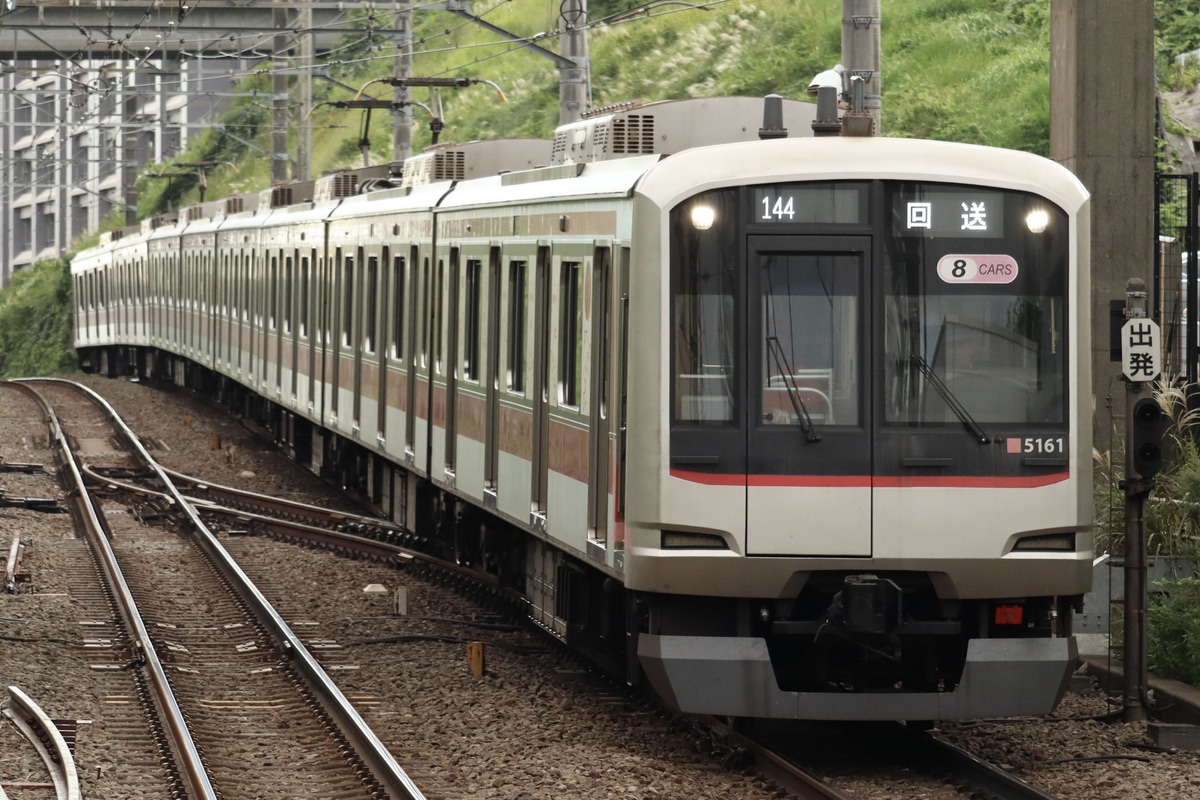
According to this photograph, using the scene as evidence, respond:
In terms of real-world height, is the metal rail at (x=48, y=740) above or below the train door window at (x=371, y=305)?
below

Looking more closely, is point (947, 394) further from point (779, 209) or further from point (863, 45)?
point (863, 45)

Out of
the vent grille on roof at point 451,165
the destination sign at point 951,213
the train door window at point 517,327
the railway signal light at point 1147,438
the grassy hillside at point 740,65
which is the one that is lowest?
the railway signal light at point 1147,438

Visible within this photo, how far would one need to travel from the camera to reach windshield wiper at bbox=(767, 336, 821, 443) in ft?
27.0

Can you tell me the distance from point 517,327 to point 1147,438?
3666 mm

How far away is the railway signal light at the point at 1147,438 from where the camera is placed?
9211 millimetres

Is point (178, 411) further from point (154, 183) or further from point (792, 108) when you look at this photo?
point (154, 183)

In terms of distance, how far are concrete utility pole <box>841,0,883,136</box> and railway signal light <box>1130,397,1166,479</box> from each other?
2854 mm

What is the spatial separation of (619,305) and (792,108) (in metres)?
2.74

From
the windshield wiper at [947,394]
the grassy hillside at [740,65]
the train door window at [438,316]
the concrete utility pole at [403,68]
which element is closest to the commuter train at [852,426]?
the windshield wiper at [947,394]

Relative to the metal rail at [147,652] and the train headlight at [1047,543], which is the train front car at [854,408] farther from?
the metal rail at [147,652]

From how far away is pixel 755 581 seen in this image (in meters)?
8.18

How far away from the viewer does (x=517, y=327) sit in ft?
36.9

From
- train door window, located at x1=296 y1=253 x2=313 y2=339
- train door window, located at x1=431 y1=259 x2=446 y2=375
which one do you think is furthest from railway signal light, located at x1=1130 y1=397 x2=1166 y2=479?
train door window, located at x1=296 y1=253 x2=313 y2=339

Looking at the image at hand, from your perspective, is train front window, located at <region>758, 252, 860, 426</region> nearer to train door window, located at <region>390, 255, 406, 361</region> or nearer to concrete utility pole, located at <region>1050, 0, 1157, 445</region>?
concrete utility pole, located at <region>1050, 0, 1157, 445</region>
